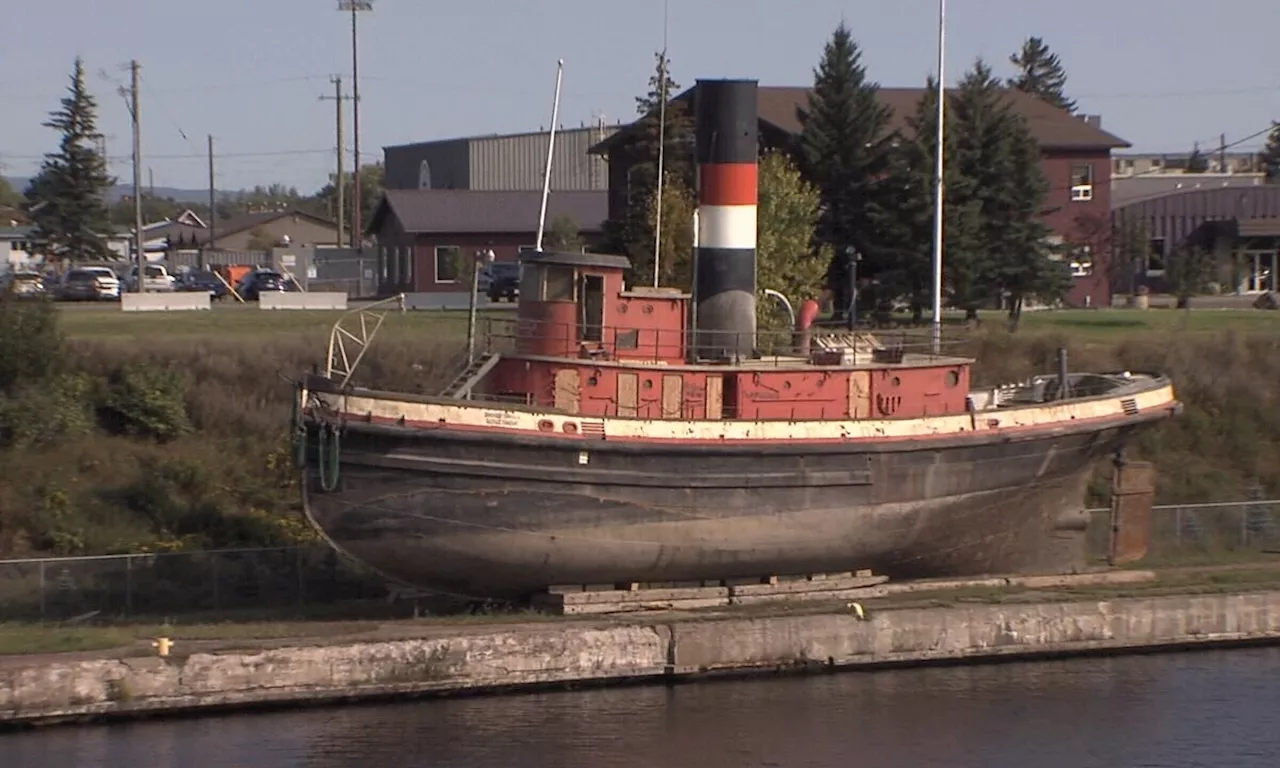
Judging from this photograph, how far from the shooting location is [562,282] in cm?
2336

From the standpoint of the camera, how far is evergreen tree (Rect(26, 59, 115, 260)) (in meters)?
71.0

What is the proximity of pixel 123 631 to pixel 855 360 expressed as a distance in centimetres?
1011

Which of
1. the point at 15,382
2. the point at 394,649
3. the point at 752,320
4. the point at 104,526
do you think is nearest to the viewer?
the point at 394,649

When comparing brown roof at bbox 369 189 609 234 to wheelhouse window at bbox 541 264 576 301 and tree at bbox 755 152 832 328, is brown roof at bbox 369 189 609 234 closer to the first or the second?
tree at bbox 755 152 832 328

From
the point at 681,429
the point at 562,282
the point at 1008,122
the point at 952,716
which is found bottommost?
the point at 952,716

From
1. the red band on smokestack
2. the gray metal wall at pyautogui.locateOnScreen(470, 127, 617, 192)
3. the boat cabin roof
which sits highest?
the gray metal wall at pyautogui.locateOnScreen(470, 127, 617, 192)

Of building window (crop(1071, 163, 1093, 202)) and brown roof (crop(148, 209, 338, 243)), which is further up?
brown roof (crop(148, 209, 338, 243))

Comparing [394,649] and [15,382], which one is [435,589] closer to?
[394,649]

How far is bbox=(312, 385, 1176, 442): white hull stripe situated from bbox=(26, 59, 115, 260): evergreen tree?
53.2 m

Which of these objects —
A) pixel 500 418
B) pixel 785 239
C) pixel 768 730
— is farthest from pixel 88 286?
pixel 768 730

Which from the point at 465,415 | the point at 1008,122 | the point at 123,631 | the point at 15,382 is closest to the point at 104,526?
the point at 15,382

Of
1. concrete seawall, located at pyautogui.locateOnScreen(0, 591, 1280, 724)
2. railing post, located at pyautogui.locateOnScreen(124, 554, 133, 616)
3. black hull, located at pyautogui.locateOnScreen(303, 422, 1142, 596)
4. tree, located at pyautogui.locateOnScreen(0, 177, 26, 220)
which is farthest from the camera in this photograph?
tree, located at pyautogui.locateOnScreen(0, 177, 26, 220)

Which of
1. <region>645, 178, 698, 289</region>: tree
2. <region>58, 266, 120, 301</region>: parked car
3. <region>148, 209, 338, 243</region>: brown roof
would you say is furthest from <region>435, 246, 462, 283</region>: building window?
<region>148, 209, 338, 243</region>: brown roof

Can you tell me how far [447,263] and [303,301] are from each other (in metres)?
17.6
